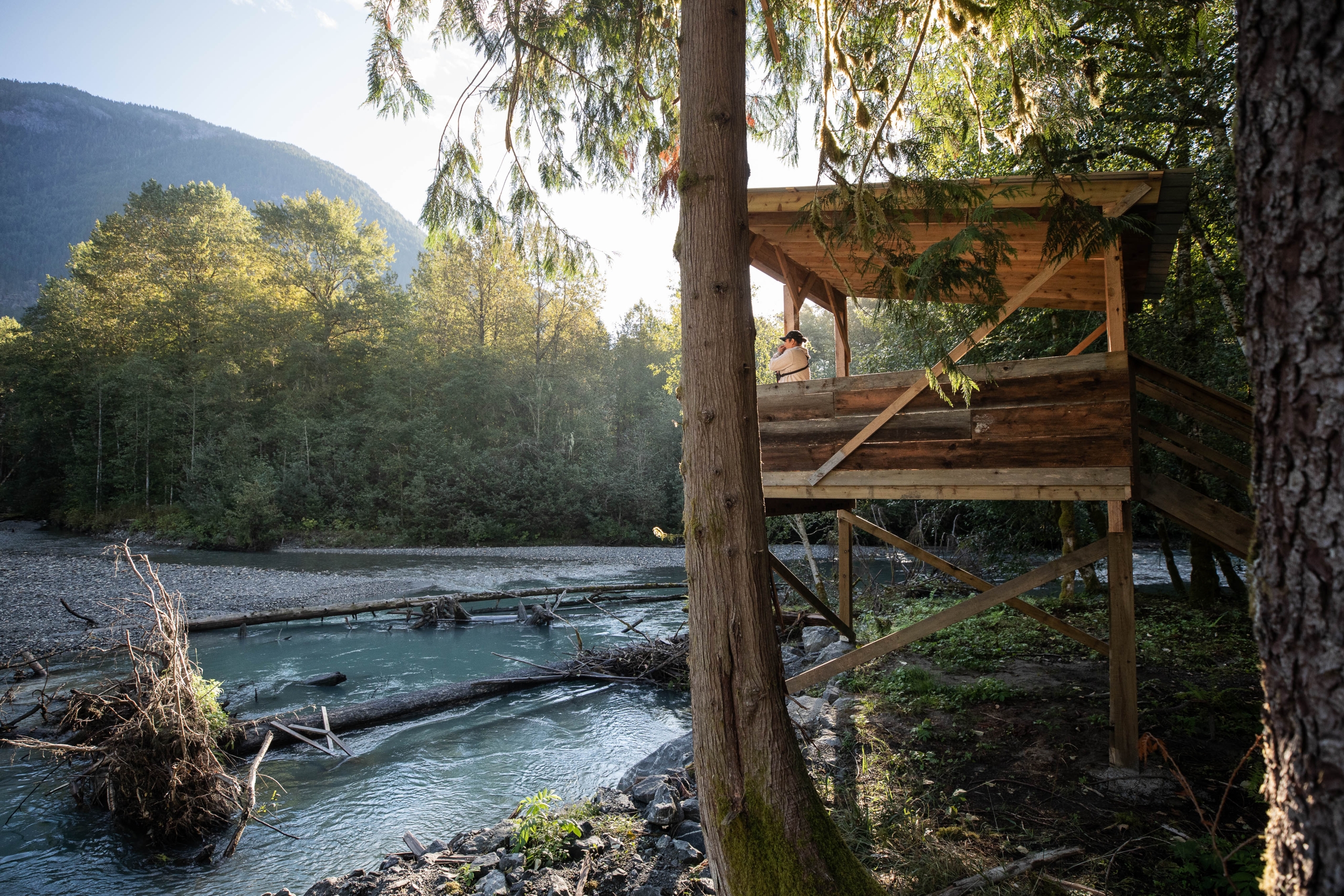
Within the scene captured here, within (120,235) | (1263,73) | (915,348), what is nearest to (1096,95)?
(915,348)

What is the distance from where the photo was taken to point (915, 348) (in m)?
3.62

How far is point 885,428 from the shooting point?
5.15 metres

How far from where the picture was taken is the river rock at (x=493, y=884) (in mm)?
3639

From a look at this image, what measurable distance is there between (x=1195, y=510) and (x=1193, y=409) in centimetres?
92

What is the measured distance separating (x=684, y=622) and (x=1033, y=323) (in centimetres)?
709

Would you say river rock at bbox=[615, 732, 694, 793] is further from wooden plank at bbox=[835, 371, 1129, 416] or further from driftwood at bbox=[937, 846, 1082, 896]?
wooden plank at bbox=[835, 371, 1129, 416]

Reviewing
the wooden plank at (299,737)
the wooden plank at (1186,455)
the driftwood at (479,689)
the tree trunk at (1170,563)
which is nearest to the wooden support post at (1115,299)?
the wooden plank at (1186,455)

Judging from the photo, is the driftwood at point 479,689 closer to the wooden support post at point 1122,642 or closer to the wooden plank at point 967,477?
the wooden plank at point 967,477

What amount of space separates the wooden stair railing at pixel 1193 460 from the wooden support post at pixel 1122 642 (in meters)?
0.25

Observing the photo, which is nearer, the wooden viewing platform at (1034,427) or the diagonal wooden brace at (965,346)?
the diagonal wooden brace at (965,346)

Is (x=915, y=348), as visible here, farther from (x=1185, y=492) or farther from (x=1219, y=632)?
(x=1219, y=632)

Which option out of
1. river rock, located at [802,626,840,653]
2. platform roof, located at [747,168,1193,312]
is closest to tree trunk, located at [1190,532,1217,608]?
platform roof, located at [747,168,1193,312]

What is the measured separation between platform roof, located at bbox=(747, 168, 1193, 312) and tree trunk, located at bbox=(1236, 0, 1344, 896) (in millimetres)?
1927

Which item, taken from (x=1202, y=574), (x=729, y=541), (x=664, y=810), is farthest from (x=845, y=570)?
(x=1202, y=574)
